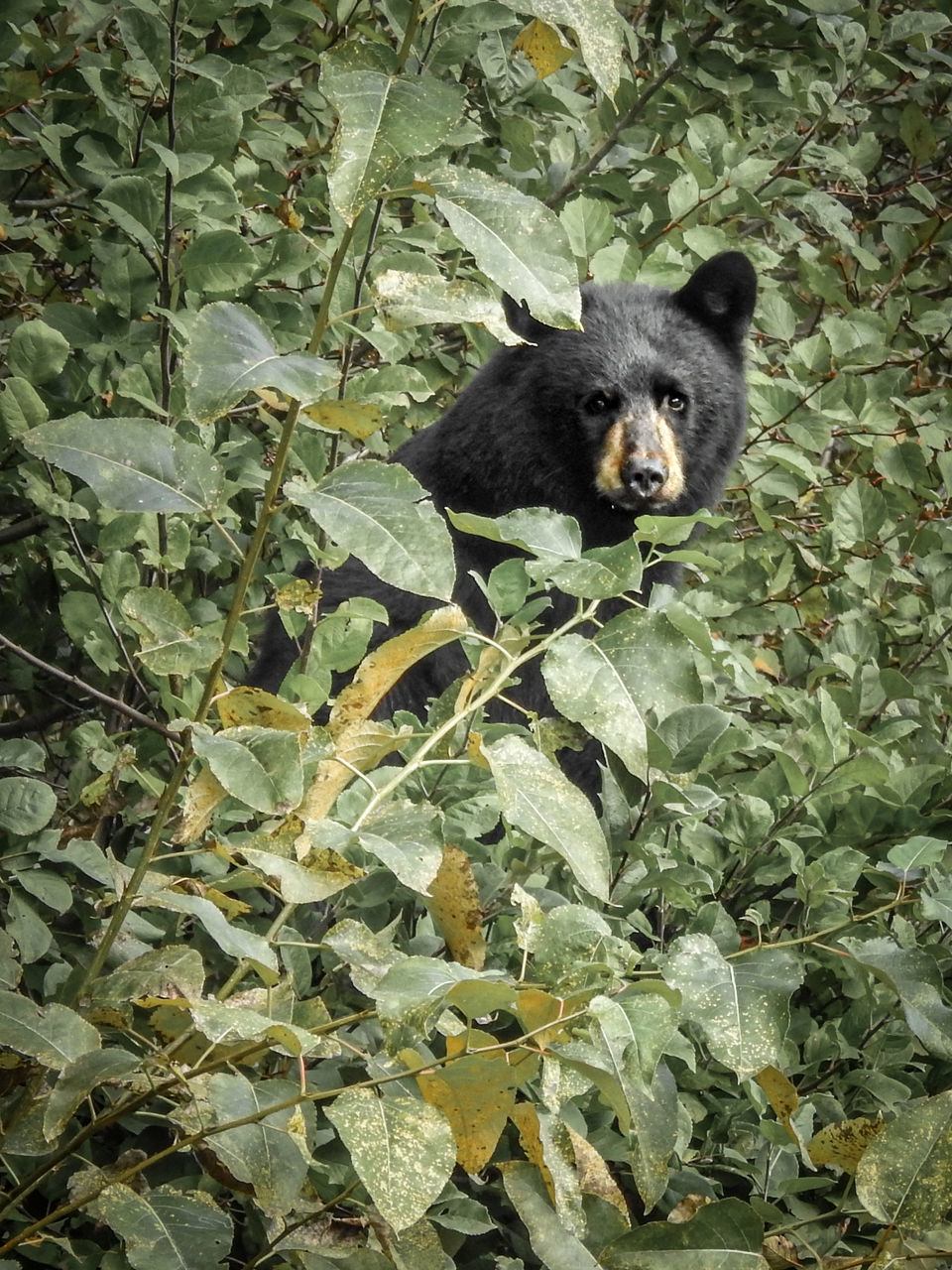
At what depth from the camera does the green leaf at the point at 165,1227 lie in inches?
40.3

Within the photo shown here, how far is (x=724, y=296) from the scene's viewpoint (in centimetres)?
350

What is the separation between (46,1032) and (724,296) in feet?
9.53

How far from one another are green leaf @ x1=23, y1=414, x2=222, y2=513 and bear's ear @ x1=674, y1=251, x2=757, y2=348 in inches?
99.9

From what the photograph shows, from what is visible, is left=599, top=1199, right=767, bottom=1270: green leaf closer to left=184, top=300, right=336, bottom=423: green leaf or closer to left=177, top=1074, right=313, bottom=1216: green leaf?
left=177, top=1074, right=313, bottom=1216: green leaf

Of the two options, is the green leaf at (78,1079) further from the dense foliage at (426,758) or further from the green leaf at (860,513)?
the green leaf at (860,513)

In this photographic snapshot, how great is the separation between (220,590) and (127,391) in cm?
73

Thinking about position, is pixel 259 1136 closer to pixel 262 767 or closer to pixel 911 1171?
pixel 262 767

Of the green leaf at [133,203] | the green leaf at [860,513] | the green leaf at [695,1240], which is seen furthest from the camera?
the green leaf at [860,513]

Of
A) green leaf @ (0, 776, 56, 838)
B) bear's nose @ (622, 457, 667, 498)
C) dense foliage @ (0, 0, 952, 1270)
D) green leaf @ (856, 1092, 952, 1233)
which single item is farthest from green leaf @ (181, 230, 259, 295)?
bear's nose @ (622, 457, 667, 498)

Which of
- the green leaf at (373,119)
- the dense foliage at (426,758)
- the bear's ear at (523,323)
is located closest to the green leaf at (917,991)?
the dense foliage at (426,758)

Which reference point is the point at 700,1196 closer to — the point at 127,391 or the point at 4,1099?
the point at 4,1099

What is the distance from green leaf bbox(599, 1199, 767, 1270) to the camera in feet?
3.33

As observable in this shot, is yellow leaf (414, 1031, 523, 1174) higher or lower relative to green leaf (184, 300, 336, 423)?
lower

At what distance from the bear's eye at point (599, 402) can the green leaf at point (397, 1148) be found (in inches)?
108
